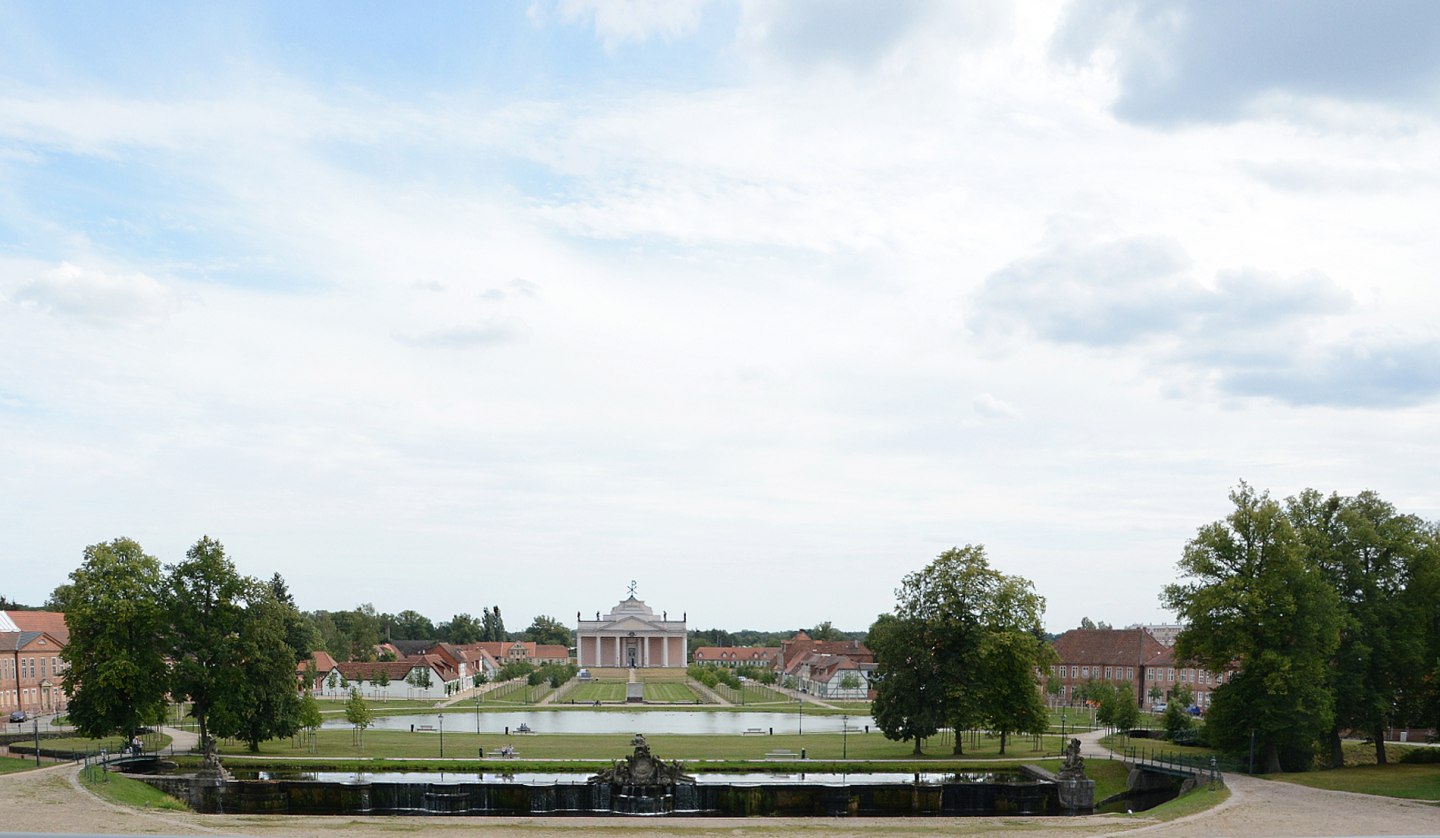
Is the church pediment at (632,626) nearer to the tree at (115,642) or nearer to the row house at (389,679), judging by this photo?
the row house at (389,679)

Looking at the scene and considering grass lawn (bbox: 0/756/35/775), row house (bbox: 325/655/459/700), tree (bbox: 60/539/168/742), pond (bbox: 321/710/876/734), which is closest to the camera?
grass lawn (bbox: 0/756/35/775)

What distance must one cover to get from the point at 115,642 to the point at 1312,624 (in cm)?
4852

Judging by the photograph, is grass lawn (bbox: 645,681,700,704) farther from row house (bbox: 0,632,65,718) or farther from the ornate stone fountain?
the ornate stone fountain

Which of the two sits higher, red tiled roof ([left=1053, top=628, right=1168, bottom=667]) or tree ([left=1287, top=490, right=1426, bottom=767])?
tree ([left=1287, top=490, right=1426, bottom=767])

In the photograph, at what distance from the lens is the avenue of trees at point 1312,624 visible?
4544 cm

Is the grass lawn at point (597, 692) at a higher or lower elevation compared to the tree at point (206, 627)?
lower

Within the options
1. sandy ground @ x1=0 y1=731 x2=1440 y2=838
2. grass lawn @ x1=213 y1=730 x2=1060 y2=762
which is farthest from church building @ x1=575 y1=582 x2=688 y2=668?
sandy ground @ x1=0 y1=731 x2=1440 y2=838

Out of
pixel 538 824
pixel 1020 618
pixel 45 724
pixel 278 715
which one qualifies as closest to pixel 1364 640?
pixel 1020 618

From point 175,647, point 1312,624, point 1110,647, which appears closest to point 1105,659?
point 1110,647

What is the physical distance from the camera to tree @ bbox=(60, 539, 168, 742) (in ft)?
165

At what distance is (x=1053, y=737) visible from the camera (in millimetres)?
63406

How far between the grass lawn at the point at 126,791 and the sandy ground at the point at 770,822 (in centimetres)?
104

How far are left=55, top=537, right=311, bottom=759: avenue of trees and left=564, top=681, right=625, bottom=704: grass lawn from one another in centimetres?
4427

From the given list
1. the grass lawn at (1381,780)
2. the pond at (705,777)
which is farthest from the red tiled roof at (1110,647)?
the pond at (705,777)
